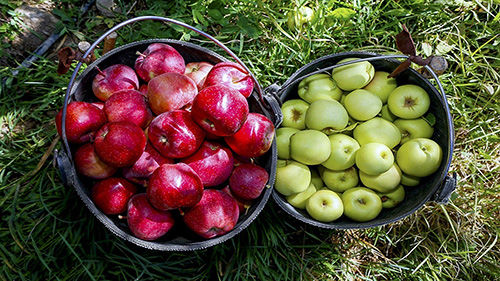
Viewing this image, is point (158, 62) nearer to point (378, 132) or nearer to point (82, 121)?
point (82, 121)

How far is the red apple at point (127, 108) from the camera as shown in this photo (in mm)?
1835

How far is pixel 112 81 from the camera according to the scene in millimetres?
1960

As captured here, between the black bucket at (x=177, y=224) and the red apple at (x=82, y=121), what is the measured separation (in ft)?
0.20

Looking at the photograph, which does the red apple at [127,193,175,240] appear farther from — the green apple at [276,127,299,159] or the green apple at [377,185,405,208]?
the green apple at [377,185,405,208]

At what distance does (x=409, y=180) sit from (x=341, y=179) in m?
0.39

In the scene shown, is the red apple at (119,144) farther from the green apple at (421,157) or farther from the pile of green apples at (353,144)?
the green apple at (421,157)

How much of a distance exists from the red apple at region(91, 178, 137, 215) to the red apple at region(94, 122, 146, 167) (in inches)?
5.3

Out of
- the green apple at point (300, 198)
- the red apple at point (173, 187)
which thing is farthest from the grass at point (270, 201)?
the red apple at point (173, 187)

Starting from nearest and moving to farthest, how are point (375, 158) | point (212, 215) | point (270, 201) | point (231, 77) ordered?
point (212, 215) → point (231, 77) → point (375, 158) → point (270, 201)

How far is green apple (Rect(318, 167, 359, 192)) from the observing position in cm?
224

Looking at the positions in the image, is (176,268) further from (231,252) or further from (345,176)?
(345,176)

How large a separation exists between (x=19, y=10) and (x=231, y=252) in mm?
2254

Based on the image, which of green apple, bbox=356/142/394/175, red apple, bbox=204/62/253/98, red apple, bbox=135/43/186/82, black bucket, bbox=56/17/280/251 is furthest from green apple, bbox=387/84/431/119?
red apple, bbox=135/43/186/82

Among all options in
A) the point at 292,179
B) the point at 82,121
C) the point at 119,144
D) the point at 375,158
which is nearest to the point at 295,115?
the point at 292,179
